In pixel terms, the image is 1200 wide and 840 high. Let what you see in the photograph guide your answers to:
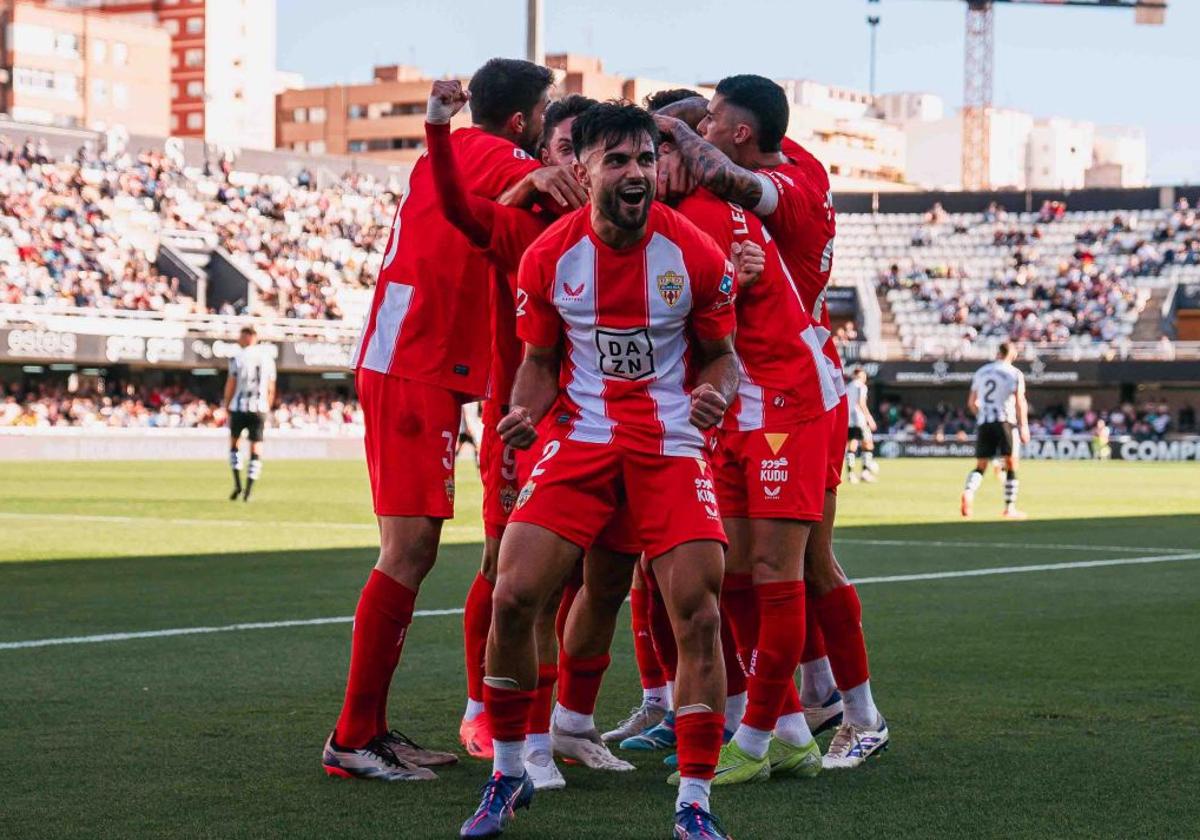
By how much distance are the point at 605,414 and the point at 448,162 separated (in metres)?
1.04

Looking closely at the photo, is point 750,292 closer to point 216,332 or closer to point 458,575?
point 458,575

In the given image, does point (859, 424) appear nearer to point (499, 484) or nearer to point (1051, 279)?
point (499, 484)

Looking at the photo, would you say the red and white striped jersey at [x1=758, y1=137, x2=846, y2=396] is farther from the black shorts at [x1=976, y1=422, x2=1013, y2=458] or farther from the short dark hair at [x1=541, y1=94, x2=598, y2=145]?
the black shorts at [x1=976, y1=422, x2=1013, y2=458]

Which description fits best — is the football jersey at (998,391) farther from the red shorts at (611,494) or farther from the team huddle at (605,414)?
the red shorts at (611,494)

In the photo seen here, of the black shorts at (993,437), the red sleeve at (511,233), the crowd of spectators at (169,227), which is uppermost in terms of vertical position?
the crowd of spectators at (169,227)

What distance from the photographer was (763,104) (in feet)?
21.0

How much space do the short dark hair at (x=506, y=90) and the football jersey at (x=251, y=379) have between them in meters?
18.0

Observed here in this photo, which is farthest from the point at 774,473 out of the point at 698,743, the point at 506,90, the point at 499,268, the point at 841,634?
the point at 506,90

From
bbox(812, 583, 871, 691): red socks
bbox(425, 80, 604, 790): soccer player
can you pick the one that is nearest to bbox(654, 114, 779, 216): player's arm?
bbox(425, 80, 604, 790): soccer player

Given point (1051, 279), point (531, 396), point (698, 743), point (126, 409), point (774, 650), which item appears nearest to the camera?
point (698, 743)

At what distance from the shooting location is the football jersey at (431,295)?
20.9ft

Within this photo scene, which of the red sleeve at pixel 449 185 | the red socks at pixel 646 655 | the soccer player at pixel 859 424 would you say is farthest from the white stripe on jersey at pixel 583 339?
the soccer player at pixel 859 424

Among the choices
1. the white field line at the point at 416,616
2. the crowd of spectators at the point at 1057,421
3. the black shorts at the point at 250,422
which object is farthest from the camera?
the crowd of spectators at the point at 1057,421

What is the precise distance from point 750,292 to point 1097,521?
53.6 ft
